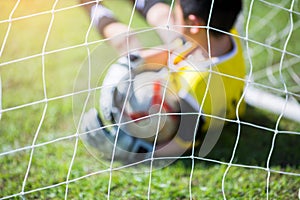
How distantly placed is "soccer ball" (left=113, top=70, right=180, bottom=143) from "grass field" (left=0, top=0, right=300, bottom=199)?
0.14m

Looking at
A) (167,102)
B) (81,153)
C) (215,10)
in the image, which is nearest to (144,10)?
(215,10)

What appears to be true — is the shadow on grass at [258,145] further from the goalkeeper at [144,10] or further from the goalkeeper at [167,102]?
the goalkeeper at [144,10]

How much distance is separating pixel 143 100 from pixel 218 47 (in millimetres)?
404

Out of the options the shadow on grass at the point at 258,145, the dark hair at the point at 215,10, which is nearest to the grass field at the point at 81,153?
the shadow on grass at the point at 258,145

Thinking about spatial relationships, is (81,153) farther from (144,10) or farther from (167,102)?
(144,10)

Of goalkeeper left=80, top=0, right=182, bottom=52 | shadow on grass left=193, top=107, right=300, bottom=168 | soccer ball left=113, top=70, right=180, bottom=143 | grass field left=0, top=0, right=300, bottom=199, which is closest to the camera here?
grass field left=0, top=0, right=300, bottom=199

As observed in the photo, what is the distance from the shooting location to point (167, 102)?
2.07 m

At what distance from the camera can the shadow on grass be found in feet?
7.06

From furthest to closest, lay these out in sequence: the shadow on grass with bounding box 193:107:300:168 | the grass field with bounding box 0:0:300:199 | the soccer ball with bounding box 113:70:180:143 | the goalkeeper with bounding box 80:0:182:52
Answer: the goalkeeper with bounding box 80:0:182:52 < the shadow on grass with bounding box 193:107:300:168 < the soccer ball with bounding box 113:70:180:143 < the grass field with bounding box 0:0:300:199

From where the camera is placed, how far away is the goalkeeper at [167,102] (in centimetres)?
205

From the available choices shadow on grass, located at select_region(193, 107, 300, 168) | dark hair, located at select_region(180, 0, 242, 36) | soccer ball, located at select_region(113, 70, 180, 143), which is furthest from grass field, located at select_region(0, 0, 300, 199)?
dark hair, located at select_region(180, 0, 242, 36)

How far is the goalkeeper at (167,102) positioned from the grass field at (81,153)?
0.27ft

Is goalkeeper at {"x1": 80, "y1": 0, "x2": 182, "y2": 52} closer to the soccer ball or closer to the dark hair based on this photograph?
the dark hair

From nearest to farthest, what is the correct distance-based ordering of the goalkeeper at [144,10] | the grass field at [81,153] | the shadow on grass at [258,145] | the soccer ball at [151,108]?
the grass field at [81,153]
the soccer ball at [151,108]
the shadow on grass at [258,145]
the goalkeeper at [144,10]
